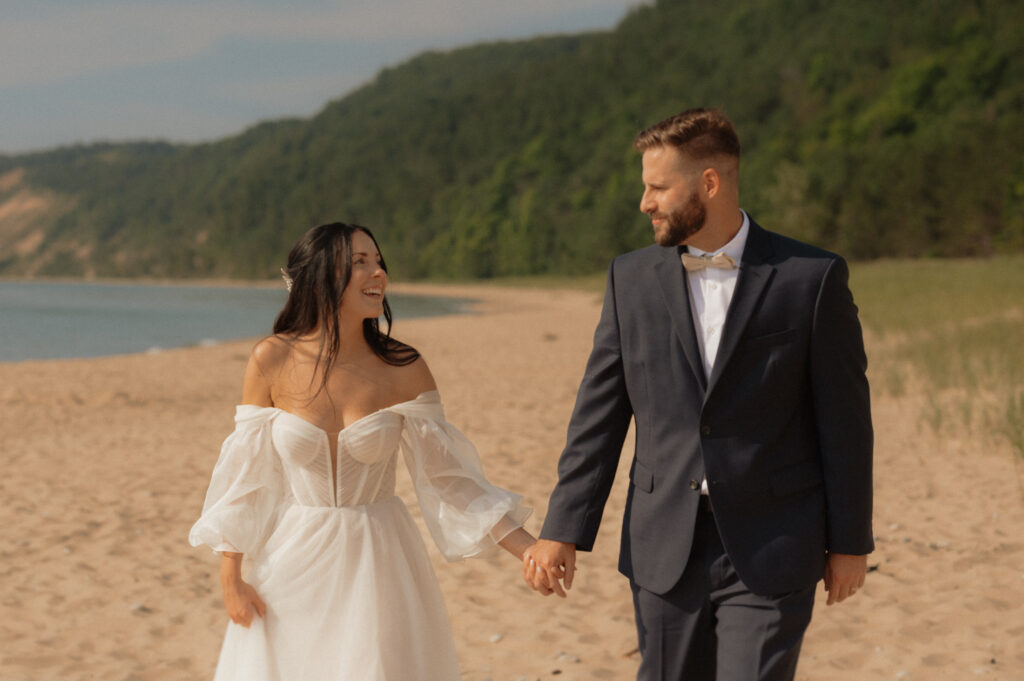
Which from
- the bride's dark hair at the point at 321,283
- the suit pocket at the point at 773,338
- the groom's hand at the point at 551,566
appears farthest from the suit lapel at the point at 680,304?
the bride's dark hair at the point at 321,283

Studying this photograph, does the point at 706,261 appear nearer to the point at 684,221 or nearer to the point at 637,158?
the point at 684,221

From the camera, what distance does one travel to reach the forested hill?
184 ft

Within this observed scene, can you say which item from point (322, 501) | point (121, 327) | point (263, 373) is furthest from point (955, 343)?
point (121, 327)

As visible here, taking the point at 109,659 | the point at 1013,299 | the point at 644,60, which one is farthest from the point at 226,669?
the point at 644,60

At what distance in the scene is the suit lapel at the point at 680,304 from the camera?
2.55 m

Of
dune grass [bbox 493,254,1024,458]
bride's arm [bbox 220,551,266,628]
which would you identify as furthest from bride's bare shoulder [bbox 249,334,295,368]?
dune grass [bbox 493,254,1024,458]

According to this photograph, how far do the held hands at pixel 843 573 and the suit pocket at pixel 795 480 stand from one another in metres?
0.21

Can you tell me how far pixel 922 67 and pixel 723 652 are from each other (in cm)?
8008

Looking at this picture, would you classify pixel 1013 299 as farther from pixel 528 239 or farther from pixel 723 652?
pixel 528 239

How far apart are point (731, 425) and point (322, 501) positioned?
131 cm

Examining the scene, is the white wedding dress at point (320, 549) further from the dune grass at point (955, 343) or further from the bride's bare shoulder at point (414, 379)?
the dune grass at point (955, 343)

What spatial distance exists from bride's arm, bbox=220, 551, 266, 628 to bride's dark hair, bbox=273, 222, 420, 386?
615 millimetres

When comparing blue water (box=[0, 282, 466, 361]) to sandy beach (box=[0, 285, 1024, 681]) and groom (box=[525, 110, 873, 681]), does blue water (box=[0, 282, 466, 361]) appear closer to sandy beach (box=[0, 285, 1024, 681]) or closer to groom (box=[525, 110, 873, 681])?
sandy beach (box=[0, 285, 1024, 681])

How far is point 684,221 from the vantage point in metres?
2.59
